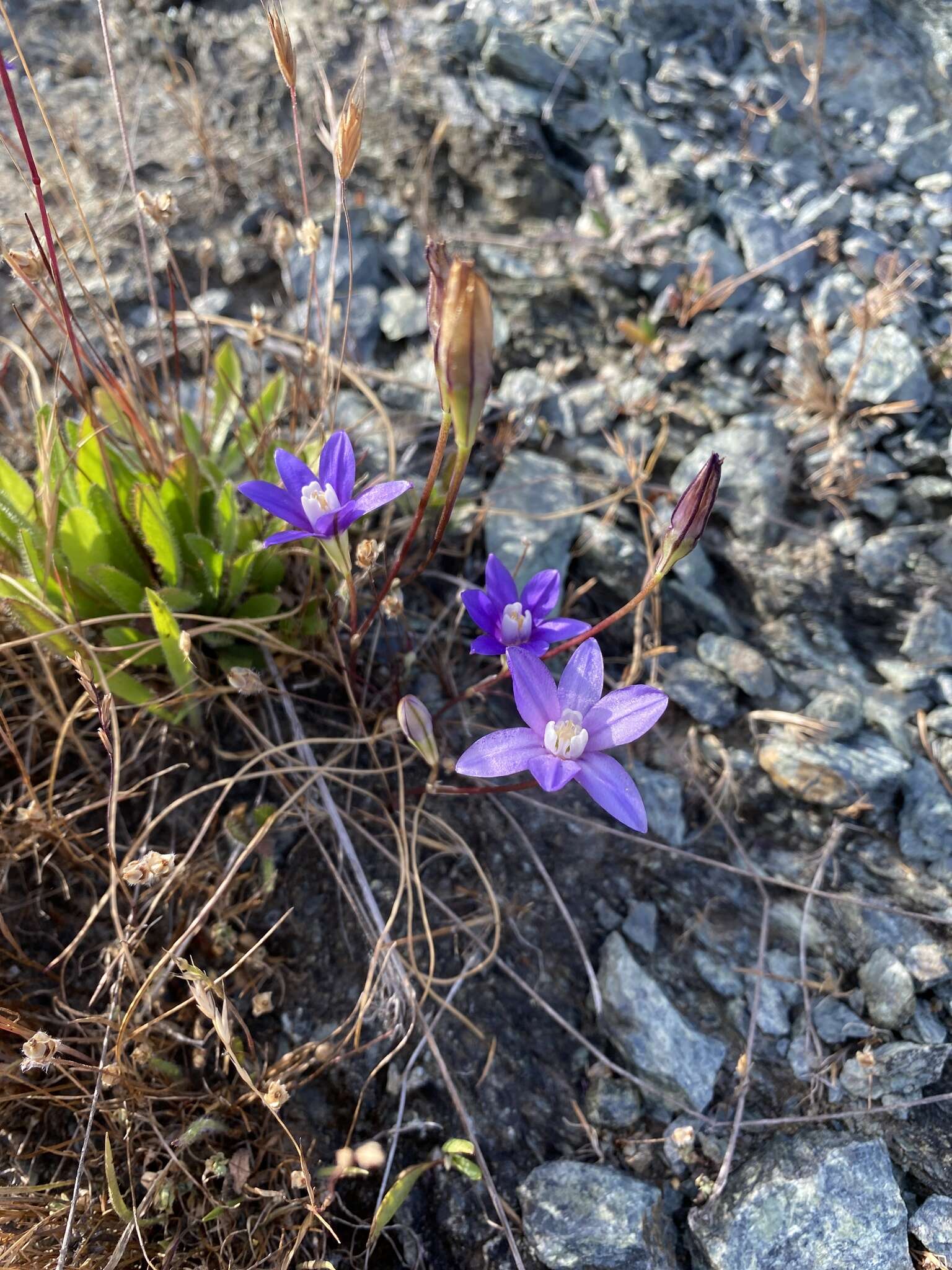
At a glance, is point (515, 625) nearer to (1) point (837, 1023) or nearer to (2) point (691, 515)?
(2) point (691, 515)

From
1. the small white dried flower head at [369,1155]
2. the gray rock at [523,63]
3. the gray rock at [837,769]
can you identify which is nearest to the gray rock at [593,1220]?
the small white dried flower head at [369,1155]

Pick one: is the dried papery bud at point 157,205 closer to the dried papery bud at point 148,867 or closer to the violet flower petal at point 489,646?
the violet flower petal at point 489,646

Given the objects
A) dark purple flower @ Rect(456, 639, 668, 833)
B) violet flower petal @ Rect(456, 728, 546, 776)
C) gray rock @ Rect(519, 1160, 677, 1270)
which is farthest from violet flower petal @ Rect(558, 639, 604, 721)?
gray rock @ Rect(519, 1160, 677, 1270)

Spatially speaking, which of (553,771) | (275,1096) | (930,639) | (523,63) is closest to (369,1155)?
(275,1096)

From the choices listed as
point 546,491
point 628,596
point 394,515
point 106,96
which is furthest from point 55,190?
point 628,596

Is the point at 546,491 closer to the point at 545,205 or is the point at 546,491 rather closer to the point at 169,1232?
the point at 545,205

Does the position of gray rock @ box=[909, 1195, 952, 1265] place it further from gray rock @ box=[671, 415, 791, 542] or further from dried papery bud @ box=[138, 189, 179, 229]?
dried papery bud @ box=[138, 189, 179, 229]

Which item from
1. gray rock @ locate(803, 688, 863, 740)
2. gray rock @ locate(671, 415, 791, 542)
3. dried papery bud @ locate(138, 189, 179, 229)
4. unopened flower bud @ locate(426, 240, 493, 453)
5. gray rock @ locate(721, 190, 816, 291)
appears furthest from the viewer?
gray rock @ locate(721, 190, 816, 291)
